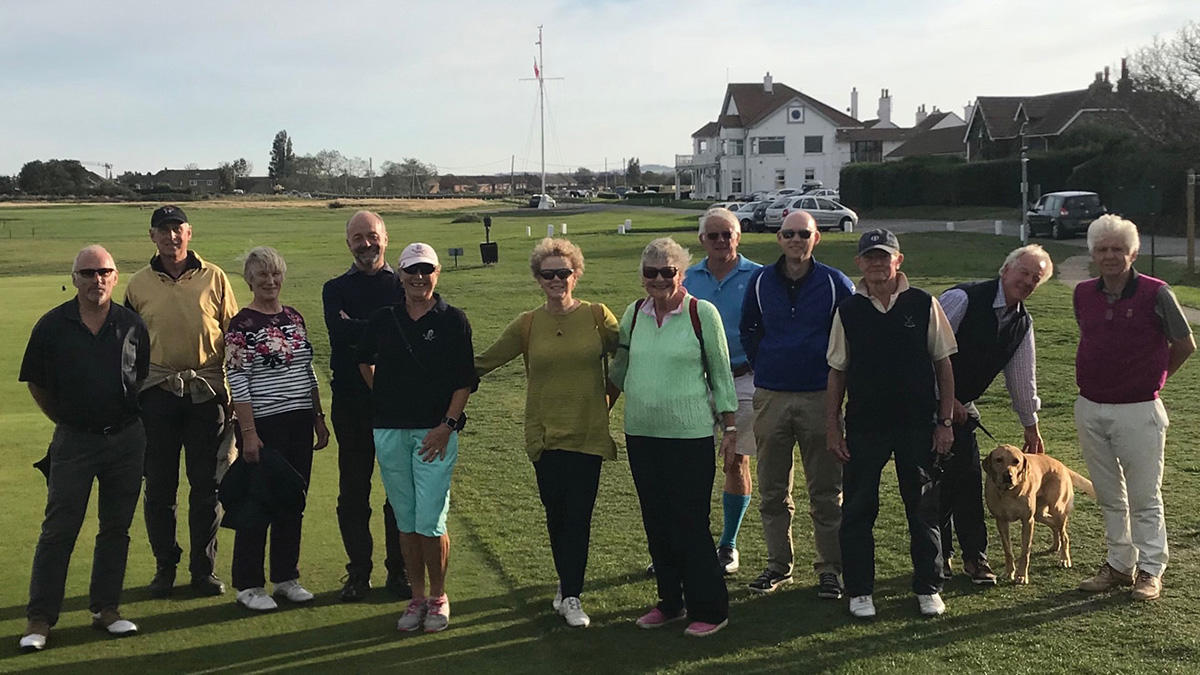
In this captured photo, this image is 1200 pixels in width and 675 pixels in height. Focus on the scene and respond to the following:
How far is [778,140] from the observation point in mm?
85688

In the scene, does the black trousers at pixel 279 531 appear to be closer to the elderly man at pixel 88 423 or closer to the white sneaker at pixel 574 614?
the elderly man at pixel 88 423

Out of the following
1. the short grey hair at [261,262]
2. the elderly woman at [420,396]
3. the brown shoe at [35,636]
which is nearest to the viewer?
the brown shoe at [35,636]

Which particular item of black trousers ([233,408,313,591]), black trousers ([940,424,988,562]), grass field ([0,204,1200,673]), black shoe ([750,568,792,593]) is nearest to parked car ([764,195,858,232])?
grass field ([0,204,1200,673])

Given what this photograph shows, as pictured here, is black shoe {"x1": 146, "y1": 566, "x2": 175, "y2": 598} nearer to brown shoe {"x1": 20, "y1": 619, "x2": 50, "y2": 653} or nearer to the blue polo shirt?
brown shoe {"x1": 20, "y1": 619, "x2": 50, "y2": 653}

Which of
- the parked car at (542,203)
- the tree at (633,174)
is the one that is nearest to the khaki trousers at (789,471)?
the parked car at (542,203)

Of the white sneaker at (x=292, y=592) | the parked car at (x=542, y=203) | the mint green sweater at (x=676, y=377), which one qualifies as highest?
the parked car at (x=542, y=203)

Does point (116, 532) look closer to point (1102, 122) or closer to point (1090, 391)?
point (1090, 391)

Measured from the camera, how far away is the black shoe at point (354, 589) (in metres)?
5.86

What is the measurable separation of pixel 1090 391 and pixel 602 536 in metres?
2.88

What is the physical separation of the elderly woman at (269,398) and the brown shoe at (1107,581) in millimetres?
3958

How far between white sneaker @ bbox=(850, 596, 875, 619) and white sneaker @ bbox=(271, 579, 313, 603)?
8.95ft

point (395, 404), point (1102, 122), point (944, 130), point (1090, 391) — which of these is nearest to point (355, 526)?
point (395, 404)

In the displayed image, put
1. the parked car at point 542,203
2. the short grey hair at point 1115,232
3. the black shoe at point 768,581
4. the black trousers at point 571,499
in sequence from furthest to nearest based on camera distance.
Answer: the parked car at point 542,203
the black shoe at point 768,581
the short grey hair at point 1115,232
the black trousers at point 571,499

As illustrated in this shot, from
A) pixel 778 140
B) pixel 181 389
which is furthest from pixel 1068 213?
pixel 778 140
